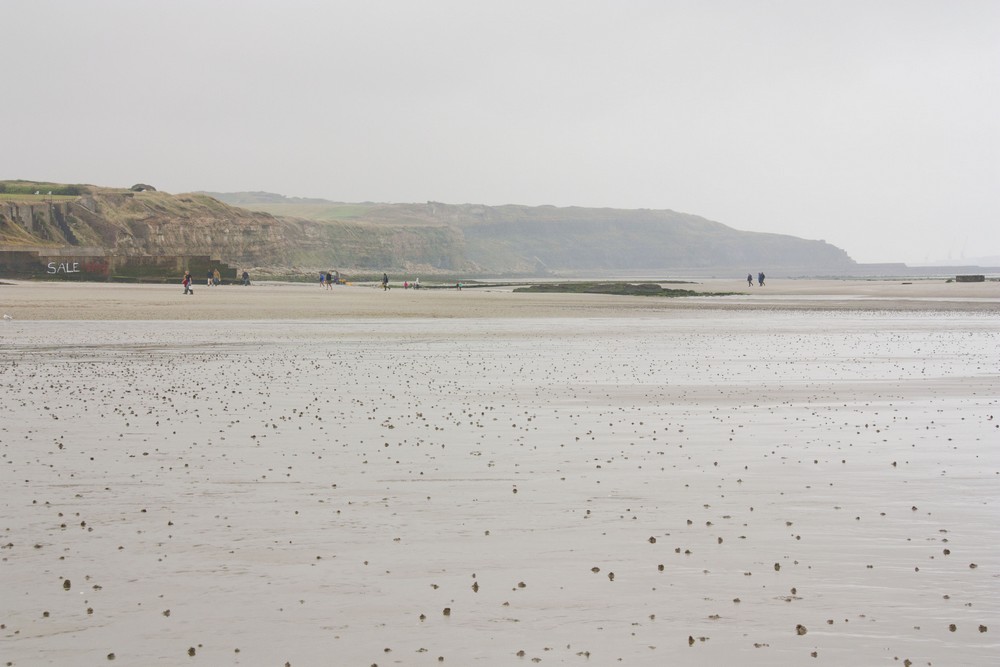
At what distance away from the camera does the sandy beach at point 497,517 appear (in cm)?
643

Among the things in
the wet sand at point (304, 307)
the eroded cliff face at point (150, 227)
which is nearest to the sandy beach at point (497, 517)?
the wet sand at point (304, 307)

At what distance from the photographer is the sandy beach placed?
643 cm

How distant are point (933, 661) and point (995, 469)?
6278mm

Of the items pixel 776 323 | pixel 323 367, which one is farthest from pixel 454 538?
pixel 776 323

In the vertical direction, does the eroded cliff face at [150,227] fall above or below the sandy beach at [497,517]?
above

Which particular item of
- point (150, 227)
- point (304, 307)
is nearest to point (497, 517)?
point (304, 307)

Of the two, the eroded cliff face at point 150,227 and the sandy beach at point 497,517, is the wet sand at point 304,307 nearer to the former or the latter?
the sandy beach at point 497,517

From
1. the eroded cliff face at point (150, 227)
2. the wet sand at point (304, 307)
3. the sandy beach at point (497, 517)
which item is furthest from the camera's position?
the eroded cliff face at point (150, 227)

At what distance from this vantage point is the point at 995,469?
37.6 ft

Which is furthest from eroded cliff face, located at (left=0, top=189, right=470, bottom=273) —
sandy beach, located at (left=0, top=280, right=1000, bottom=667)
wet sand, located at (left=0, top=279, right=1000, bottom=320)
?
sandy beach, located at (left=0, top=280, right=1000, bottom=667)

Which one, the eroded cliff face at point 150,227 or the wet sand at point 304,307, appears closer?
the wet sand at point 304,307

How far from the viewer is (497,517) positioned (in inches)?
368

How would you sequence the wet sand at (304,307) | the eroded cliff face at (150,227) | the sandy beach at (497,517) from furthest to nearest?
the eroded cliff face at (150,227) < the wet sand at (304,307) < the sandy beach at (497,517)

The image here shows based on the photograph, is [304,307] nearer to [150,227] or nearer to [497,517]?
[497,517]
